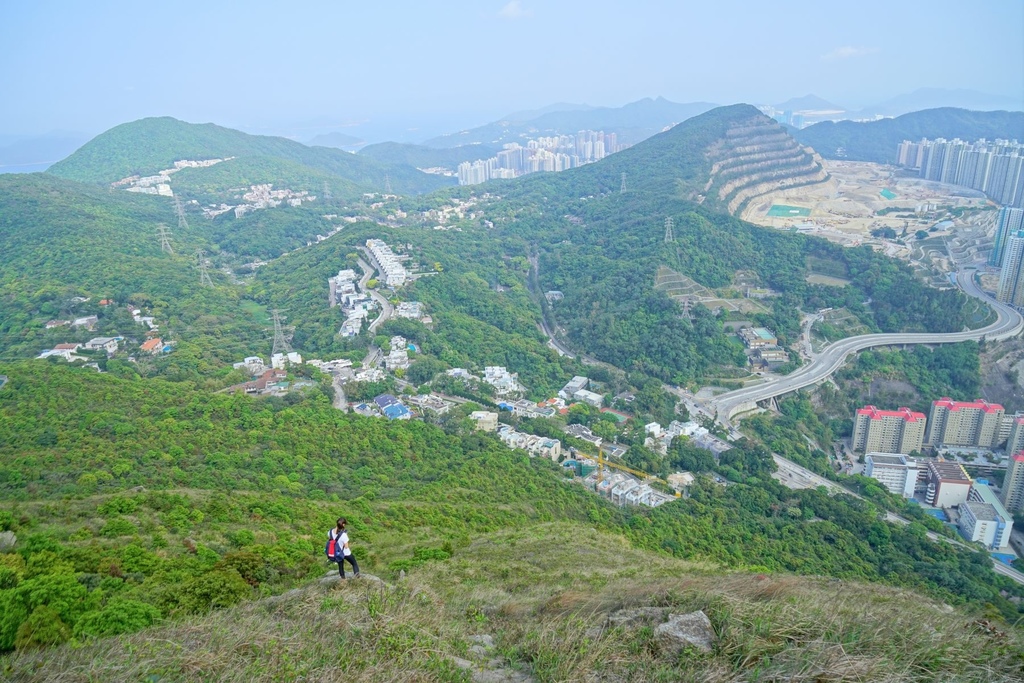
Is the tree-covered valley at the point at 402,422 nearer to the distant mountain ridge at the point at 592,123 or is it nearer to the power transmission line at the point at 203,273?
the power transmission line at the point at 203,273

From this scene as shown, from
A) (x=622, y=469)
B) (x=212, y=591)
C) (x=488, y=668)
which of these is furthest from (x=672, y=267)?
(x=488, y=668)

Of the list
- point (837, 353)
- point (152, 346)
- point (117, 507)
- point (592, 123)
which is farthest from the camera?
point (592, 123)

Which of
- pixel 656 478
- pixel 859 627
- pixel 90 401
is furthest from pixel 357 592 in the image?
pixel 656 478

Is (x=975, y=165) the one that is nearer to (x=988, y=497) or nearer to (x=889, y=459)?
(x=889, y=459)

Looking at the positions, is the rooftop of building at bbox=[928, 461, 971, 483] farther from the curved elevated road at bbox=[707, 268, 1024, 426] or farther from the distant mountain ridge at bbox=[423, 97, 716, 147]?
the distant mountain ridge at bbox=[423, 97, 716, 147]

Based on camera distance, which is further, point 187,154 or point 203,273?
point 187,154

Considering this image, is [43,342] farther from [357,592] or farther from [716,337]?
[716,337]

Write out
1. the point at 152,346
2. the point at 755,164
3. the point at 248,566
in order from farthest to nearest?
the point at 755,164
the point at 152,346
the point at 248,566

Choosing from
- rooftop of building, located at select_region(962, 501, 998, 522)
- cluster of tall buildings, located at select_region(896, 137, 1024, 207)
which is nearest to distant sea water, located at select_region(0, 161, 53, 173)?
rooftop of building, located at select_region(962, 501, 998, 522)
